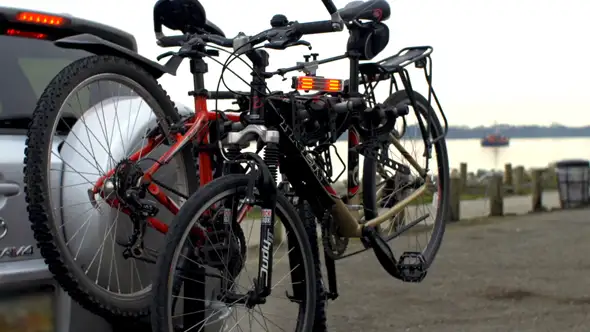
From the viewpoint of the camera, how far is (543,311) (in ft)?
22.0

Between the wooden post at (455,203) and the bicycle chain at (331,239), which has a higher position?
the bicycle chain at (331,239)

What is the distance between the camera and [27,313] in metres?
2.89

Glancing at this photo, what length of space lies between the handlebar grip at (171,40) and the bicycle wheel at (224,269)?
0.71 metres

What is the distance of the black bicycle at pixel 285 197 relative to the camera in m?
3.16

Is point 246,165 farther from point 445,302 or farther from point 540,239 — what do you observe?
point 540,239

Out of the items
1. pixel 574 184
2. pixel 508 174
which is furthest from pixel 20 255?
pixel 508 174

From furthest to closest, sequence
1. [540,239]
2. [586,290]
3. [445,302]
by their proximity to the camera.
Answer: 1. [540,239]
2. [586,290]
3. [445,302]

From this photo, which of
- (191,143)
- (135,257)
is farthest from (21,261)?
(191,143)

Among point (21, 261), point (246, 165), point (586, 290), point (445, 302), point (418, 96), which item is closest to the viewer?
point (21, 261)

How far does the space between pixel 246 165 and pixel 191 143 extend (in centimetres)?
24

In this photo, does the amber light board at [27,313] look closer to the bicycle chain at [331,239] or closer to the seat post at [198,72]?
the seat post at [198,72]

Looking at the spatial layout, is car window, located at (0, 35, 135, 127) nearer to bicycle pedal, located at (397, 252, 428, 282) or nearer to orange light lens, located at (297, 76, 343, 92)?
orange light lens, located at (297, 76, 343, 92)

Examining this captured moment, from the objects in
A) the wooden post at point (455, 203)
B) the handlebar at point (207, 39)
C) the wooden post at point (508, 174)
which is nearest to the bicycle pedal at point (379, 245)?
the handlebar at point (207, 39)

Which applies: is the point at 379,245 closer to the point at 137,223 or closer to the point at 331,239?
the point at 331,239
